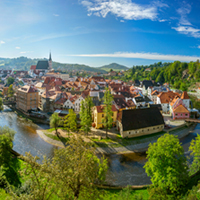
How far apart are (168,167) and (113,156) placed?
527 inches

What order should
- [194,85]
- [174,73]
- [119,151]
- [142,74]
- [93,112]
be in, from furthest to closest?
[142,74]
[174,73]
[194,85]
[93,112]
[119,151]

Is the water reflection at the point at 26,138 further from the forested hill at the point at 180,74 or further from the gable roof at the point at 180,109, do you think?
the forested hill at the point at 180,74

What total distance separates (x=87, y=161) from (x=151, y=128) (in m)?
28.0

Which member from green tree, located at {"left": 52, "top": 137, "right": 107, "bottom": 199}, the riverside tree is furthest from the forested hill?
the riverside tree

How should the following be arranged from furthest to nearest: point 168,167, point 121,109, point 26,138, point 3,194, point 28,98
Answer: point 28,98 < point 121,109 < point 26,138 < point 3,194 < point 168,167

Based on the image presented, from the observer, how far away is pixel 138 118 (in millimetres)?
37406

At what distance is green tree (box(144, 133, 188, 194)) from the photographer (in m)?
17.5

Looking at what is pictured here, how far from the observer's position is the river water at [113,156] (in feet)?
78.2

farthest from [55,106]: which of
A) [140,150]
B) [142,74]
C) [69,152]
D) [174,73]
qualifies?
[142,74]

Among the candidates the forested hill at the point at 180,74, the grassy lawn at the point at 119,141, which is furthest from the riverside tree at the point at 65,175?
the forested hill at the point at 180,74

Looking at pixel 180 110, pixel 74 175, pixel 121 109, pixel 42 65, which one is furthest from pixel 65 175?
pixel 42 65

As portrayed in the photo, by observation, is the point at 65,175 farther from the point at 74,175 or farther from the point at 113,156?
the point at 113,156

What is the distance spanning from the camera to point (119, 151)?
1235 inches

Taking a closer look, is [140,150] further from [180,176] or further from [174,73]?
[174,73]
